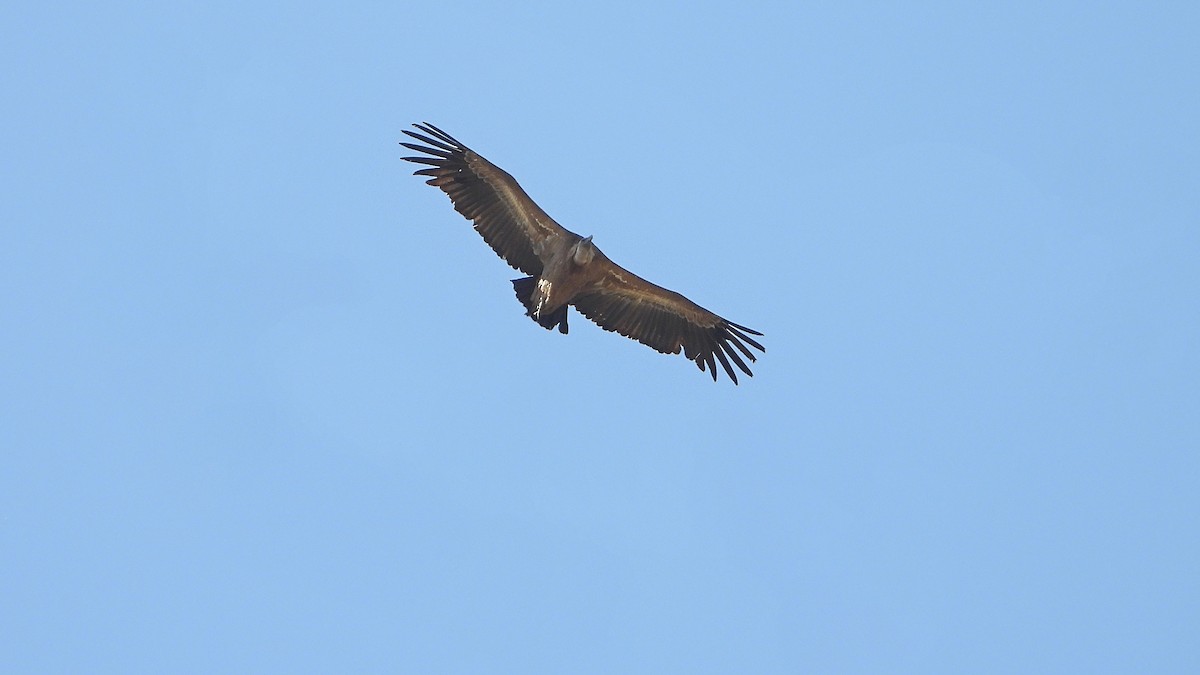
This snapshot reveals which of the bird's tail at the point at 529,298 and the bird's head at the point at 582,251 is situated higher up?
the bird's head at the point at 582,251

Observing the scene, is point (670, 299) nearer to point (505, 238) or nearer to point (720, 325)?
point (720, 325)

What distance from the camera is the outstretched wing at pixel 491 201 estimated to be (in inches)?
1059

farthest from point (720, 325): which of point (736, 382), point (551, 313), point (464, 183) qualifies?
point (464, 183)

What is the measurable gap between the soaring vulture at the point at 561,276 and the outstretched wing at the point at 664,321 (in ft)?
0.06

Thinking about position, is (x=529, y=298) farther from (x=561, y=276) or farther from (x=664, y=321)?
(x=664, y=321)

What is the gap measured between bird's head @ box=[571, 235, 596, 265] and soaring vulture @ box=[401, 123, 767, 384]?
0.6 inches

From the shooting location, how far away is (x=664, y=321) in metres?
28.1

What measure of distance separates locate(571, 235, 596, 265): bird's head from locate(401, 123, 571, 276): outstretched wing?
1.61 ft

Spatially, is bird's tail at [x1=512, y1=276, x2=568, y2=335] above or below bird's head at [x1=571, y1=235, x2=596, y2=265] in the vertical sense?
below

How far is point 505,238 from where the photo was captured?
27.3 meters

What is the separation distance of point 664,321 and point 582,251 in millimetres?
2449

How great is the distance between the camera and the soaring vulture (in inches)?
1053

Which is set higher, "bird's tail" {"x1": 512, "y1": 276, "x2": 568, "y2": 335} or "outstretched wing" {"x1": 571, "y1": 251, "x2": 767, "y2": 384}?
"outstretched wing" {"x1": 571, "y1": 251, "x2": 767, "y2": 384}

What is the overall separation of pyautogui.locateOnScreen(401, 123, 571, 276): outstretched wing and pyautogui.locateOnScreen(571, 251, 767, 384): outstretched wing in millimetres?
1210
